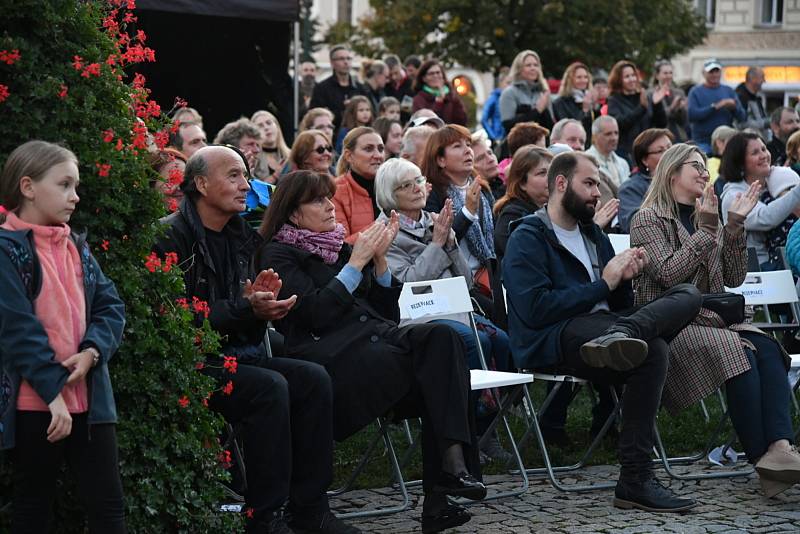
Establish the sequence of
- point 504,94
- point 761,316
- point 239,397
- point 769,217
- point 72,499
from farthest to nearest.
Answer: point 504,94 < point 761,316 < point 769,217 < point 239,397 < point 72,499

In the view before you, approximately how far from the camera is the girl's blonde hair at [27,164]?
4824 mm

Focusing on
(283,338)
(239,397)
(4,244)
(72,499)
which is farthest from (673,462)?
(4,244)

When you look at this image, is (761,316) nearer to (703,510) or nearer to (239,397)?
(703,510)

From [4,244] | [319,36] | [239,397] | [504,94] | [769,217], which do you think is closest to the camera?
[4,244]

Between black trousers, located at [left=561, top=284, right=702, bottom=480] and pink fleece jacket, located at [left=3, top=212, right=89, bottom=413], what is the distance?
118 inches

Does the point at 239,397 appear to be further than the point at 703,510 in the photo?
No

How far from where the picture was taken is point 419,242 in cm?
831

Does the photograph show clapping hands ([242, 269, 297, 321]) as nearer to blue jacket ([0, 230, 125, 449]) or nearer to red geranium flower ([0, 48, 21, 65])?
blue jacket ([0, 230, 125, 449])

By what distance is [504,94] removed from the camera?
14.7 m

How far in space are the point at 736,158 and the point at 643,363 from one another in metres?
3.71

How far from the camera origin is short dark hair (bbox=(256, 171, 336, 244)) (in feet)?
22.2

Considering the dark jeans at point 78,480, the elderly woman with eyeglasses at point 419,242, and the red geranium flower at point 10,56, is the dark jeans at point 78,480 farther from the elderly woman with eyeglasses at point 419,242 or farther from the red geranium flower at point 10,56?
the elderly woman with eyeglasses at point 419,242

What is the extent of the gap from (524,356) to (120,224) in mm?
2848

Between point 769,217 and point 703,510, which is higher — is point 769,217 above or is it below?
above
